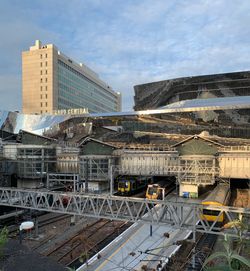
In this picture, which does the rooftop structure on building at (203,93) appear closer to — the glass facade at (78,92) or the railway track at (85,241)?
the glass facade at (78,92)

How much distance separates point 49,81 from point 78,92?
19.3m

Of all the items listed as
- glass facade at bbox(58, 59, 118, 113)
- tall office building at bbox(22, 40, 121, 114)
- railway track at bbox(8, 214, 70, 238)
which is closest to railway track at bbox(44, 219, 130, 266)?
railway track at bbox(8, 214, 70, 238)

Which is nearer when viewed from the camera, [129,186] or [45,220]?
[45,220]

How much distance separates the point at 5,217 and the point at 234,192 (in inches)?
1233

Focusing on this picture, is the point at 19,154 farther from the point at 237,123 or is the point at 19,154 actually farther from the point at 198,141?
the point at 237,123

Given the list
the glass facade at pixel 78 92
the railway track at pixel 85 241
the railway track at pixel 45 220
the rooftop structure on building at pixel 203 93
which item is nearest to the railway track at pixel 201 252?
the railway track at pixel 85 241

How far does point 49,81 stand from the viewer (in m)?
108

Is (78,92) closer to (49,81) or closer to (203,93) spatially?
(49,81)

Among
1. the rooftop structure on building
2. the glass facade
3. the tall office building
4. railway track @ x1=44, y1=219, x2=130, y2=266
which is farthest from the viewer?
the glass facade

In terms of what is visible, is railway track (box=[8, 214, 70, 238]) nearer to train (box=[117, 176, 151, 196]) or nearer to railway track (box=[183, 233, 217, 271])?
train (box=[117, 176, 151, 196])

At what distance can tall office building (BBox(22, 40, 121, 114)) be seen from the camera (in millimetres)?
107750

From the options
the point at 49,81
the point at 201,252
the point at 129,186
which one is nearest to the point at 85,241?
the point at 201,252

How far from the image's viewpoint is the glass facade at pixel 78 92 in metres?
114

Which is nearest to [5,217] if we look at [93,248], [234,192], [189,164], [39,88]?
[93,248]
